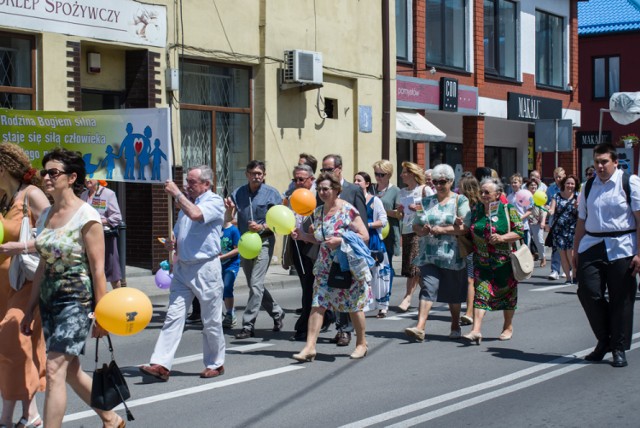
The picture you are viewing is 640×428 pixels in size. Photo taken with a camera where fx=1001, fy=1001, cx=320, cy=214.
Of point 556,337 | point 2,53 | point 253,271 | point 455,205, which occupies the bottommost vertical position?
point 556,337

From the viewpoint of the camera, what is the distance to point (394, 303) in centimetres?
1404

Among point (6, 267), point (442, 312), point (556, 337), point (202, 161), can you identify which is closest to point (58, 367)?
point (6, 267)

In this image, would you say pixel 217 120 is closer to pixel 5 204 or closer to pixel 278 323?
pixel 278 323

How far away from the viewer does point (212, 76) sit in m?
18.6

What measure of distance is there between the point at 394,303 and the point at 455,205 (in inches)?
158

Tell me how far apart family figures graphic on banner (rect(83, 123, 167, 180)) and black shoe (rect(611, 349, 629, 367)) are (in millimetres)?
5157

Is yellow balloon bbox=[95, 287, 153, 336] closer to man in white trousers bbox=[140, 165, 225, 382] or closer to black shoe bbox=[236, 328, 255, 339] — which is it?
man in white trousers bbox=[140, 165, 225, 382]

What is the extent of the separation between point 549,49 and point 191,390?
2605cm

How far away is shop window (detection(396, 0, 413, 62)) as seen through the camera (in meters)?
24.5

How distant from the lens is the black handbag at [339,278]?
9.17 metres

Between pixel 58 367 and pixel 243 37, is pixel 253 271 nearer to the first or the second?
pixel 58 367

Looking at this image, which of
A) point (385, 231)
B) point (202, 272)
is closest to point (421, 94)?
point (385, 231)

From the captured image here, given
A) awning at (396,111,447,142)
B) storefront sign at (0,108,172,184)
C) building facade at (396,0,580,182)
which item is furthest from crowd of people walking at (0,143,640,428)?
building facade at (396,0,580,182)

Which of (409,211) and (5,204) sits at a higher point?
(5,204)
